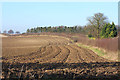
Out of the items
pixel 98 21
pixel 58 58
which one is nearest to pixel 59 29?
pixel 98 21

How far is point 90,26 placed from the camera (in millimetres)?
52344

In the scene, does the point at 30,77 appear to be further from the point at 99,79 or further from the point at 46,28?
the point at 46,28

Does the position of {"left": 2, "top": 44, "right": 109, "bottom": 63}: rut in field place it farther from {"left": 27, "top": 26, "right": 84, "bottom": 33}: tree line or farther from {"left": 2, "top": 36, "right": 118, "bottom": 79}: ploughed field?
{"left": 27, "top": 26, "right": 84, "bottom": 33}: tree line

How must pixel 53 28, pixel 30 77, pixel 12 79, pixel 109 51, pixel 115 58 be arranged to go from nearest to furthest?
pixel 12 79 → pixel 30 77 → pixel 115 58 → pixel 109 51 → pixel 53 28

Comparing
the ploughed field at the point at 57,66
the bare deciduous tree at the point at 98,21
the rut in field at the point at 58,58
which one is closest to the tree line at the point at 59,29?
the bare deciduous tree at the point at 98,21

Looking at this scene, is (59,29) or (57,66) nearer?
(57,66)

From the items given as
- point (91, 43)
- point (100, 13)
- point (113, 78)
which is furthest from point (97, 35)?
point (113, 78)

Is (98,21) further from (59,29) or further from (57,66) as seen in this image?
(59,29)

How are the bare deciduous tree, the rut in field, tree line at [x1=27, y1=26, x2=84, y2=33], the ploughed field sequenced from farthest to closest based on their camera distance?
tree line at [x1=27, y1=26, x2=84, y2=33]
the bare deciduous tree
the rut in field
the ploughed field

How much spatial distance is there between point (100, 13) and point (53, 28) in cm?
6710

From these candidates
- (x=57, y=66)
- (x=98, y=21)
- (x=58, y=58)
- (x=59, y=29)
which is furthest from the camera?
(x=59, y=29)

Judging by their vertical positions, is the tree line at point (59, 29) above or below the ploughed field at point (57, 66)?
above

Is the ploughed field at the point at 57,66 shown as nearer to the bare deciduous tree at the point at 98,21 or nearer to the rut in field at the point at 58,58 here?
the rut in field at the point at 58,58

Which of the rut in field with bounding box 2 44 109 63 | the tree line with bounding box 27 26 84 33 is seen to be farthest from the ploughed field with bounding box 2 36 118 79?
the tree line with bounding box 27 26 84 33
